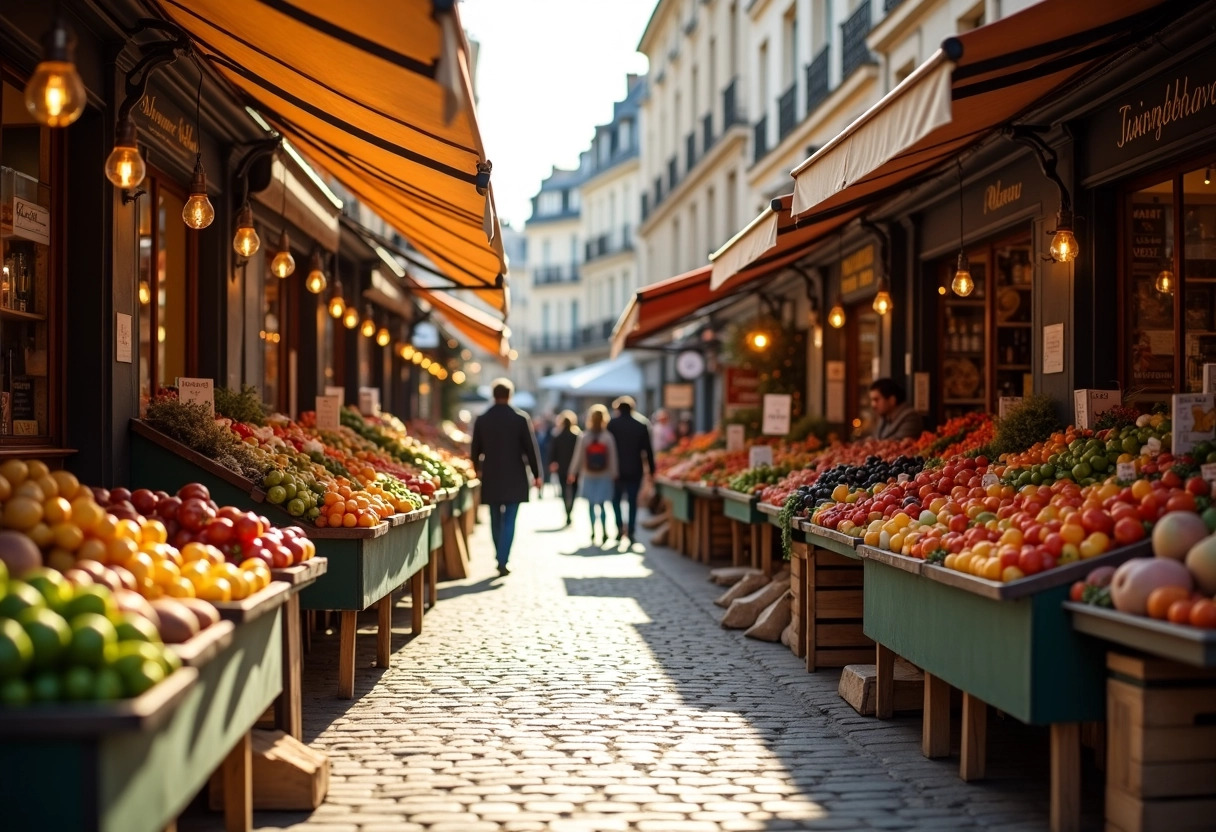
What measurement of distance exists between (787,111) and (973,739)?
1793 centimetres

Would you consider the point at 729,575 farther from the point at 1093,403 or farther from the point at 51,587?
the point at 51,587

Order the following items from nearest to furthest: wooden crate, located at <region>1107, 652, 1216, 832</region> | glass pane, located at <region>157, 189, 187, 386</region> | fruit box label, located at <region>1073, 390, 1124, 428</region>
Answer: wooden crate, located at <region>1107, 652, 1216, 832</region>, fruit box label, located at <region>1073, 390, 1124, 428</region>, glass pane, located at <region>157, 189, 187, 386</region>

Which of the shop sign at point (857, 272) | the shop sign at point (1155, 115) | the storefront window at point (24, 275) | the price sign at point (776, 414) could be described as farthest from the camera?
the price sign at point (776, 414)

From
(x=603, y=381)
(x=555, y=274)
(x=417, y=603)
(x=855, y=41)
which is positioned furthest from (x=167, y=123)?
(x=555, y=274)

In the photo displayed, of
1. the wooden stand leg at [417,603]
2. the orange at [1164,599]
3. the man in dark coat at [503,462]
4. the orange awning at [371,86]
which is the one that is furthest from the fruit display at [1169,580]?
the man in dark coat at [503,462]

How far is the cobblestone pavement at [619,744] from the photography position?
5.35 m

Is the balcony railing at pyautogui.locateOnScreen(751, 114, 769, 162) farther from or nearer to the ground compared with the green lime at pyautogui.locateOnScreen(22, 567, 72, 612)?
farther from the ground

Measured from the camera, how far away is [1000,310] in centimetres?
1220

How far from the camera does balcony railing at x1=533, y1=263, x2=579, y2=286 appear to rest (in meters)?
76.6

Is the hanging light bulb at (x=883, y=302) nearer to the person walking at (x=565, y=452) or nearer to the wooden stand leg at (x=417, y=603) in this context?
the wooden stand leg at (x=417, y=603)

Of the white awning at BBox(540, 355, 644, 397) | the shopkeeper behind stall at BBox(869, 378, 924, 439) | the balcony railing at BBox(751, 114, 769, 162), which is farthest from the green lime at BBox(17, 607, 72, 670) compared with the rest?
the white awning at BBox(540, 355, 644, 397)

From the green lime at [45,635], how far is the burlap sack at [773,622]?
276 inches

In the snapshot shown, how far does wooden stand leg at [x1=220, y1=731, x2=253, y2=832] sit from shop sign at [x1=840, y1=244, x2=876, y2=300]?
10.9 m

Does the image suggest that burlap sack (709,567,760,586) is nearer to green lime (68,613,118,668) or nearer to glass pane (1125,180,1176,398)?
glass pane (1125,180,1176,398)
